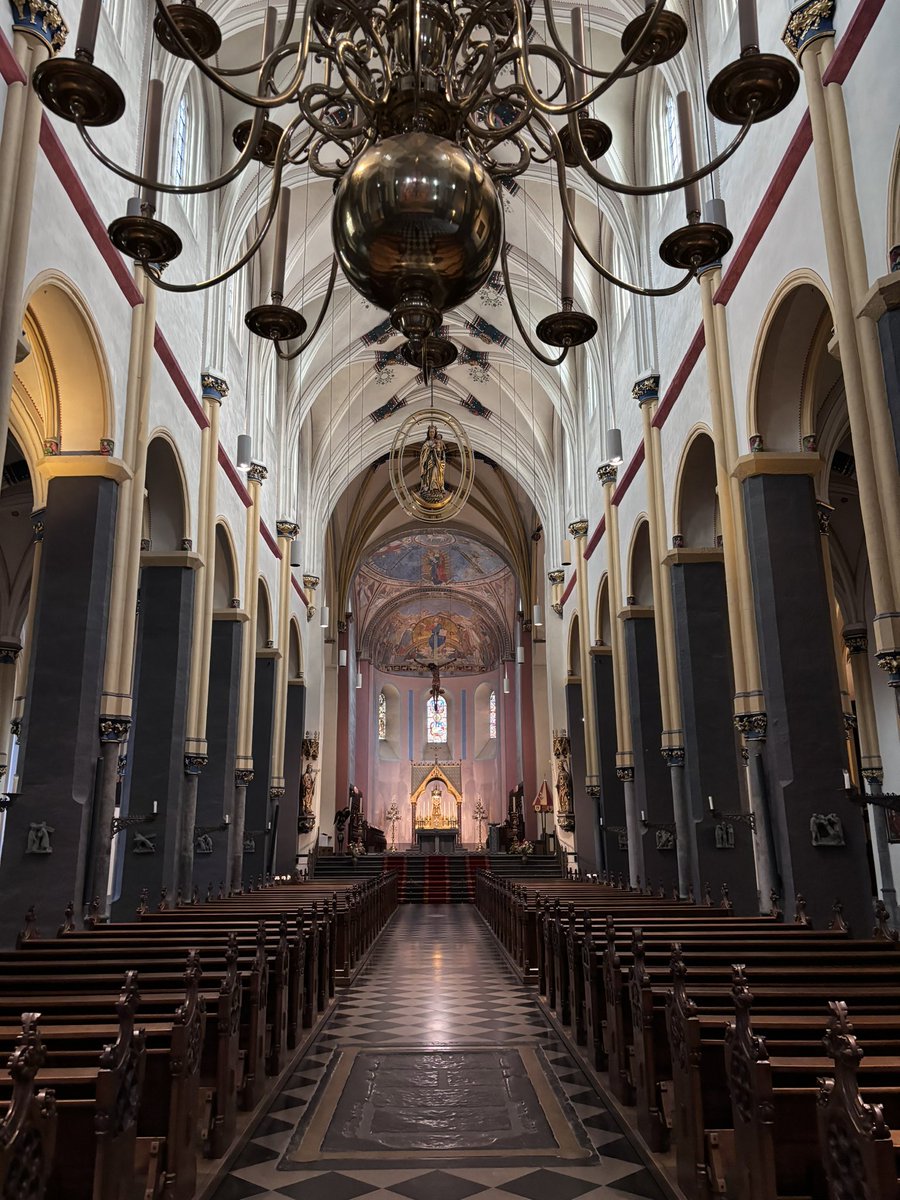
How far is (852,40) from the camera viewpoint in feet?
23.2

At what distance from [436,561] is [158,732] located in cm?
2776

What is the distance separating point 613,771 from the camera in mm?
18484

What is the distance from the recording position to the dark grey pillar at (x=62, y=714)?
8.56 metres

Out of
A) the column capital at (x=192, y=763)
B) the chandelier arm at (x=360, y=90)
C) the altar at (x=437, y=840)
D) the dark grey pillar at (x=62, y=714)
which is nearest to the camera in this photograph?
the chandelier arm at (x=360, y=90)

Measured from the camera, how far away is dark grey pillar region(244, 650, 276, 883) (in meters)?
18.0

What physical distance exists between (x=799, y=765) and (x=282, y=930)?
4.82 m

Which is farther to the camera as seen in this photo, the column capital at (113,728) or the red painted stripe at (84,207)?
the column capital at (113,728)

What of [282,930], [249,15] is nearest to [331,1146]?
[282,930]

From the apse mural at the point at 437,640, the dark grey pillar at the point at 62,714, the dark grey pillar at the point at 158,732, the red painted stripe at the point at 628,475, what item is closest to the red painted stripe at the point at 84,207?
the dark grey pillar at the point at 62,714

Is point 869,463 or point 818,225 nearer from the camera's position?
point 869,463

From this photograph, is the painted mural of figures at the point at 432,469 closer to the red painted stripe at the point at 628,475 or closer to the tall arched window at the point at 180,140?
the red painted stripe at the point at 628,475

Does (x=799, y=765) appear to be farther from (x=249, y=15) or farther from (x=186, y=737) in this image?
(x=249, y=15)

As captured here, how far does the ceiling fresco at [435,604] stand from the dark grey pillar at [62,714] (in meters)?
25.4

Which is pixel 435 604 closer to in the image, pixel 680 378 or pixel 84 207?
pixel 680 378
